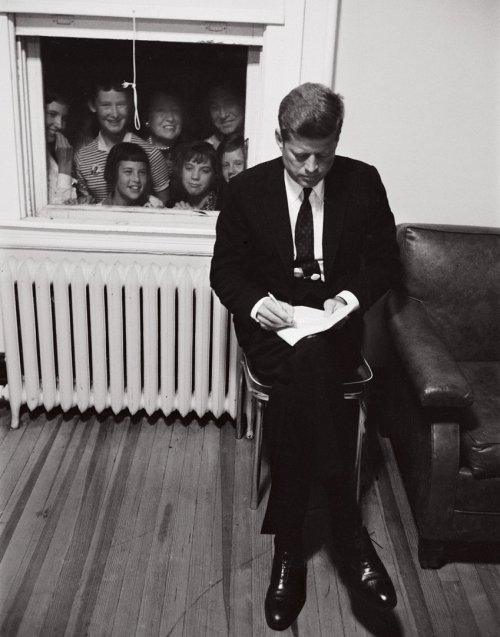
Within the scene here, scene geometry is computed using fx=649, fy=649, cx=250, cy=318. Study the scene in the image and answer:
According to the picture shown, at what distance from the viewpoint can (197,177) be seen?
2672 millimetres

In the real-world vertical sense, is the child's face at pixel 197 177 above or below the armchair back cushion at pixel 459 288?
above

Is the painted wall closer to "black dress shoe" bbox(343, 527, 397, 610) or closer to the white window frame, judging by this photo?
the white window frame

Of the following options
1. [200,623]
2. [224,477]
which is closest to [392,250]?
[224,477]

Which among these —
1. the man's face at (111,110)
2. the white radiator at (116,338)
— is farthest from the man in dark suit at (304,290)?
the man's face at (111,110)

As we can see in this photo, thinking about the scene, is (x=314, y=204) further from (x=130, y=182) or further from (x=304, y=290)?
(x=130, y=182)

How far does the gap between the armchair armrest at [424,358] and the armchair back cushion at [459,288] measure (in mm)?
84

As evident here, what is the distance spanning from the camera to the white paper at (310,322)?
186 cm

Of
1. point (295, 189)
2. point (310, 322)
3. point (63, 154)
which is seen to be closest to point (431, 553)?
point (310, 322)

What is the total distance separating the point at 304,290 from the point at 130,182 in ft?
3.40

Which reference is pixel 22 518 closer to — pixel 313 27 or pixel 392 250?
pixel 392 250

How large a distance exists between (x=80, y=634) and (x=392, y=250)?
56.8 inches

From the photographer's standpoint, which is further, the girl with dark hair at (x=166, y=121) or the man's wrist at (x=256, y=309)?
the girl with dark hair at (x=166, y=121)

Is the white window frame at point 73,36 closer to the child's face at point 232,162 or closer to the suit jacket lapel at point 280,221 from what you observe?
the child's face at point 232,162

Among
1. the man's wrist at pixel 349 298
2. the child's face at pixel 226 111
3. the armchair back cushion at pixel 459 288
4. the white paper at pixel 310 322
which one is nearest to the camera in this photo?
the white paper at pixel 310 322
